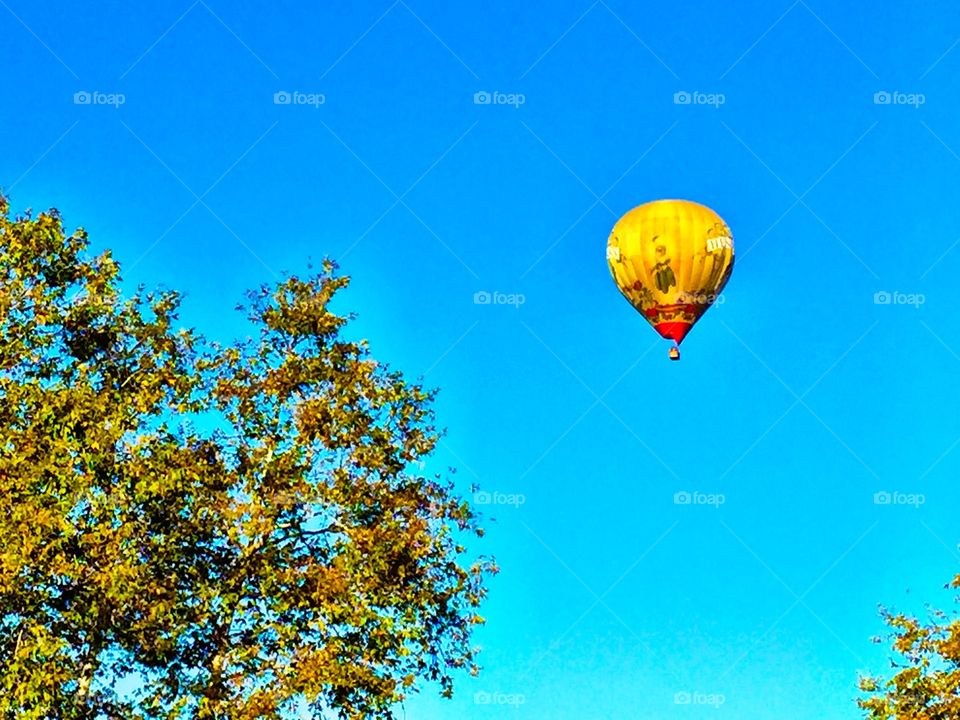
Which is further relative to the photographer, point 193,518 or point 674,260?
point 674,260

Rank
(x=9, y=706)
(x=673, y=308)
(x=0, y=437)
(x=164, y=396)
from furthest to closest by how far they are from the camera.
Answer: (x=673, y=308) < (x=164, y=396) < (x=0, y=437) < (x=9, y=706)

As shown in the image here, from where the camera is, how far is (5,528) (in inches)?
1130

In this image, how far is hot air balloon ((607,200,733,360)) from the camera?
161 ft

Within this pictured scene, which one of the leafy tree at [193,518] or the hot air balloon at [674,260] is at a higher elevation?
the hot air balloon at [674,260]

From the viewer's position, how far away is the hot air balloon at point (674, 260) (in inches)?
1927

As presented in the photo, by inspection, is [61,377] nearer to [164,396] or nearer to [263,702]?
[164,396]

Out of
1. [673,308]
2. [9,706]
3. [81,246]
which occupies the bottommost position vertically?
[9,706]

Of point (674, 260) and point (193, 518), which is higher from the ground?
point (674, 260)

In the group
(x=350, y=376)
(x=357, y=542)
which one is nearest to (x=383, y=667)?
(x=357, y=542)

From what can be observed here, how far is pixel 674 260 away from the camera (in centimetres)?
4894

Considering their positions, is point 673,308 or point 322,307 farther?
point 673,308

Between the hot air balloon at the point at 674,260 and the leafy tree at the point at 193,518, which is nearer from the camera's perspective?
the leafy tree at the point at 193,518

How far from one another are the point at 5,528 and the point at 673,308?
25.0 meters

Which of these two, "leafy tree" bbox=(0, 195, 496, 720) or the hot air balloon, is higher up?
the hot air balloon
